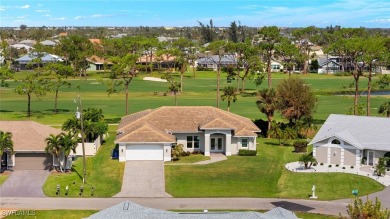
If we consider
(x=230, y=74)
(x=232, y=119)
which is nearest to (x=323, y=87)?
(x=230, y=74)

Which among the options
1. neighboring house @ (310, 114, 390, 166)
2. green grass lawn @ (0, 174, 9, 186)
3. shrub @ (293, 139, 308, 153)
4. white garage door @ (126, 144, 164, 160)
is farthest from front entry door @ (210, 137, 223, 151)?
green grass lawn @ (0, 174, 9, 186)

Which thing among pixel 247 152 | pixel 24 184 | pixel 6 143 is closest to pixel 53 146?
pixel 6 143

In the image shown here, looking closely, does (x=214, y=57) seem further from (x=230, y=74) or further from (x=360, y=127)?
(x=360, y=127)

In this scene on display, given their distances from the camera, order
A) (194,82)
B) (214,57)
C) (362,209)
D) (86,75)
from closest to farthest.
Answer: (362,209) → (194,82) → (86,75) → (214,57)

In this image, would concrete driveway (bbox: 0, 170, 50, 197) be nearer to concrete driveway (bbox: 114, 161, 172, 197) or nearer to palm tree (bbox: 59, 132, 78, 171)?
palm tree (bbox: 59, 132, 78, 171)

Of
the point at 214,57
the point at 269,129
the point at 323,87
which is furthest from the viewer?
the point at 214,57

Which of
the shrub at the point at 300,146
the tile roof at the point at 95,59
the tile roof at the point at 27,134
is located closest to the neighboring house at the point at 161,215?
the tile roof at the point at 27,134

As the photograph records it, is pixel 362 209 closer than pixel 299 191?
Yes

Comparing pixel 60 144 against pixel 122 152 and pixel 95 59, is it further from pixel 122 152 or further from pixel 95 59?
pixel 95 59
